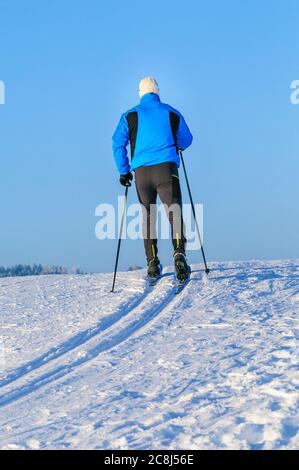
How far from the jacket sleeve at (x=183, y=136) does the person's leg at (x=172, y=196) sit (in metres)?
0.40

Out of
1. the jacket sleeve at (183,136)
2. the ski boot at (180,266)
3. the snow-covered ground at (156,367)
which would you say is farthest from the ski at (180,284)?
the jacket sleeve at (183,136)

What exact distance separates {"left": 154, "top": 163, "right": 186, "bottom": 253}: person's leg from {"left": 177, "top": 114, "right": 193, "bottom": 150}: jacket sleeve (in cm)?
40

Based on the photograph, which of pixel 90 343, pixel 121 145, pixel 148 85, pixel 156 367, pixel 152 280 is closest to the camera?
pixel 156 367

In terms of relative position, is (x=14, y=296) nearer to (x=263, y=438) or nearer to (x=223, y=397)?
(x=223, y=397)

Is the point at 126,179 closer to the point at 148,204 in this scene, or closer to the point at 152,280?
the point at 148,204

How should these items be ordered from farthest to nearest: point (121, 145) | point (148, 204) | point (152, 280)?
point (152, 280) → point (148, 204) → point (121, 145)

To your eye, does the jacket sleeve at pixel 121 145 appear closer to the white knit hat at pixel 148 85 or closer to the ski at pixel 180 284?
the white knit hat at pixel 148 85

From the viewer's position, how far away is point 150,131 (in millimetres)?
9422

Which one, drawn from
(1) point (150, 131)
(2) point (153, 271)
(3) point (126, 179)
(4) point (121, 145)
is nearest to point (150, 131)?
(1) point (150, 131)

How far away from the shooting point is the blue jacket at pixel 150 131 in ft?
31.0

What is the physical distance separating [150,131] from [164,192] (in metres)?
0.87

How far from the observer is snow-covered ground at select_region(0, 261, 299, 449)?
172 inches
